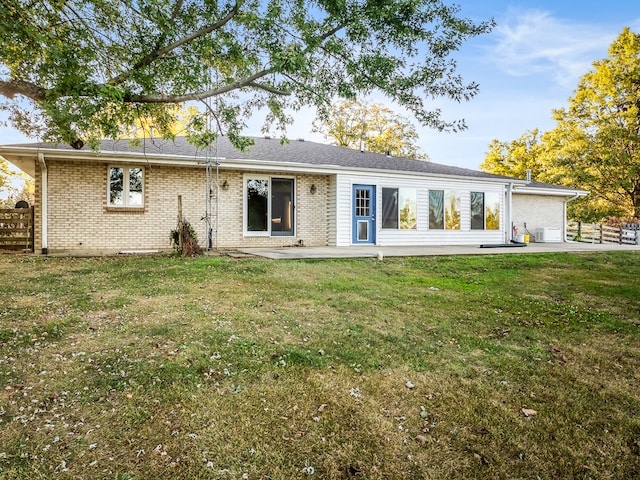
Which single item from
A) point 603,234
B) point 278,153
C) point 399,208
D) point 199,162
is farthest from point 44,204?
point 603,234

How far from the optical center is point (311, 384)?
2891 millimetres

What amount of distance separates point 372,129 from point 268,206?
2013cm

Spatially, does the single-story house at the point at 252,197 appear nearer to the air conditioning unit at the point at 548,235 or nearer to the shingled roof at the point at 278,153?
the shingled roof at the point at 278,153

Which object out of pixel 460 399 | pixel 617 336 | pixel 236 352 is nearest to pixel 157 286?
pixel 236 352

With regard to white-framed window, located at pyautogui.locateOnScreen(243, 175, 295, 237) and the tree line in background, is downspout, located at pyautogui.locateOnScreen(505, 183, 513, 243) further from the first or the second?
the tree line in background

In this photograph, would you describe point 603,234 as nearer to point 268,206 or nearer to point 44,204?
point 268,206

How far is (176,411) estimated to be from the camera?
8.19 ft

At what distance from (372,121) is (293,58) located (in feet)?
83.1

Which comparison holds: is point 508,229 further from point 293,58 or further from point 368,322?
point 368,322

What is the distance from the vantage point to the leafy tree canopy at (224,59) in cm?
679

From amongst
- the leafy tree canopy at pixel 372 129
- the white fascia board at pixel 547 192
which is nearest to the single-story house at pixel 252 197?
the white fascia board at pixel 547 192

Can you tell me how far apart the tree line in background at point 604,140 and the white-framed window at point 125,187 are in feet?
82.9

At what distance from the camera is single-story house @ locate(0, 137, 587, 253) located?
36.3 ft

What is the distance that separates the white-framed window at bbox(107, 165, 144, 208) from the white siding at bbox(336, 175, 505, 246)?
6335 millimetres
